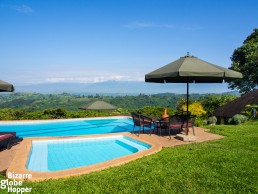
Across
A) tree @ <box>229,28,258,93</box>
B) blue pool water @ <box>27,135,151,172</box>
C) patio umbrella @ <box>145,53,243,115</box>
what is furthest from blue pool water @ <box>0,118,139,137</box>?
tree @ <box>229,28,258,93</box>

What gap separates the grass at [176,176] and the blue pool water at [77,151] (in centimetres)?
216

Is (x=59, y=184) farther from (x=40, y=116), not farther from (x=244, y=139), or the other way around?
(x=40, y=116)

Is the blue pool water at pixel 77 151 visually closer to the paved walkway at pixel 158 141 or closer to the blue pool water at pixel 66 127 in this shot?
the paved walkway at pixel 158 141

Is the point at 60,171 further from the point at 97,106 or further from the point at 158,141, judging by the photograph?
the point at 97,106

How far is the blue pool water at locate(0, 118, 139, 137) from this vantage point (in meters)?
15.1

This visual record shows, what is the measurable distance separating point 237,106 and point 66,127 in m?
14.5

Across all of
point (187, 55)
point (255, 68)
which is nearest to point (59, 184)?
point (187, 55)

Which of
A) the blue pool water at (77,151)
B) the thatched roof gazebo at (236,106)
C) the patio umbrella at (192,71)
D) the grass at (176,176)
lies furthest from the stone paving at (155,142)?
the thatched roof gazebo at (236,106)

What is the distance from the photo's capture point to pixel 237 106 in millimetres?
21828

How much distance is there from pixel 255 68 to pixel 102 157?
25.3 m

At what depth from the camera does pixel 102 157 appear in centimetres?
870

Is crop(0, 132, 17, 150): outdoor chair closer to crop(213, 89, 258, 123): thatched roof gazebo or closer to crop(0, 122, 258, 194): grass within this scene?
crop(0, 122, 258, 194): grass

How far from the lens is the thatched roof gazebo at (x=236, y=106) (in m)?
21.1

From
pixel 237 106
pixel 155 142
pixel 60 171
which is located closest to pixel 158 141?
pixel 155 142
